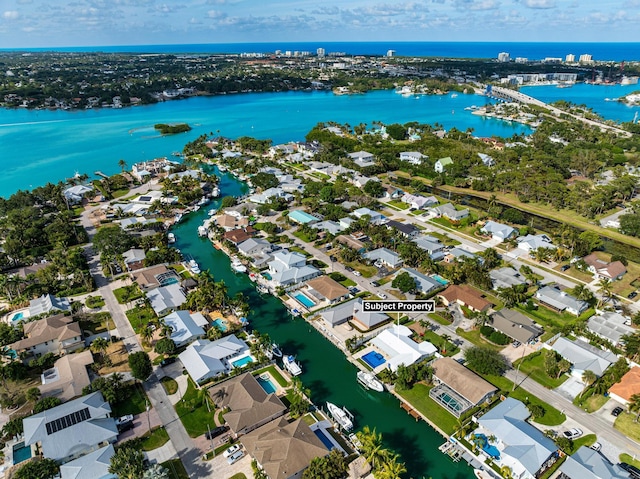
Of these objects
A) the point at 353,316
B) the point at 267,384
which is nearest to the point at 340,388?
the point at 267,384

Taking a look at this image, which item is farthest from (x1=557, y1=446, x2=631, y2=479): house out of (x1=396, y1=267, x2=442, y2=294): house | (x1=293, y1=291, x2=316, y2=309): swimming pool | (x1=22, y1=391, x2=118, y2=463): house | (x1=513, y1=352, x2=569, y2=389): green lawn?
(x1=22, y1=391, x2=118, y2=463): house

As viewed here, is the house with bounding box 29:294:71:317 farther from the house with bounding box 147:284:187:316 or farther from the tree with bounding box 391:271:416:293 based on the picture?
the tree with bounding box 391:271:416:293

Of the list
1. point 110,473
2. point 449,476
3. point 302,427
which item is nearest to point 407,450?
point 449,476

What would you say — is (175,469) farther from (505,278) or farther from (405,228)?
(405,228)

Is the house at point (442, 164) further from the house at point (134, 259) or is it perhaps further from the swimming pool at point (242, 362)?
the swimming pool at point (242, 362)

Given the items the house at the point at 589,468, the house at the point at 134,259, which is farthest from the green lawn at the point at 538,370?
the house at the point at 134,259

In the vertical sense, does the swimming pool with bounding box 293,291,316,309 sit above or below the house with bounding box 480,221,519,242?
below
